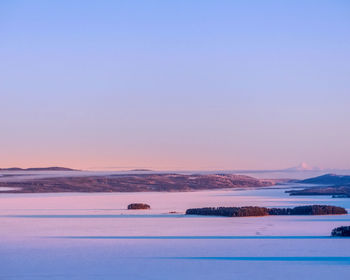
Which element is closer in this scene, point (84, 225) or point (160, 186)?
point (84, 225)

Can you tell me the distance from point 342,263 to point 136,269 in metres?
3.20

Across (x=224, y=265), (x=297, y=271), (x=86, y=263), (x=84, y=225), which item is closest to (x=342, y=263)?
(x=297, y=271)

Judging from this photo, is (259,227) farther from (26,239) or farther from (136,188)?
(136,188)

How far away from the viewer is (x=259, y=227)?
16.6 metres

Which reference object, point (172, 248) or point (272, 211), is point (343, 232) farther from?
point (272, 211)

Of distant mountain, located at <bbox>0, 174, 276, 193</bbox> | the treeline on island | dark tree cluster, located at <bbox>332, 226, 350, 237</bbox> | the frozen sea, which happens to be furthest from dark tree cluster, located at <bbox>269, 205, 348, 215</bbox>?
distant mountain, located at <bbox>0, 174, 276, 193</bbox>

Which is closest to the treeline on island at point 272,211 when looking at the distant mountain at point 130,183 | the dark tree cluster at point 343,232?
the dark tree cluster at point 343,232

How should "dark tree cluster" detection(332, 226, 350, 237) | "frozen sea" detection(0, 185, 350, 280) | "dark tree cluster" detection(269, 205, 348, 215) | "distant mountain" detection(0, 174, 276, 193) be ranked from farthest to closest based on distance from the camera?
"distant mountain" detection(0, 174, 276, 193)
"dark tree cluster" detection(269, 205, 348, 215)
"dark tree cluster" detection(332, 226, 350, 237)
"frozen sea" detection(0, 185, 350, 280)

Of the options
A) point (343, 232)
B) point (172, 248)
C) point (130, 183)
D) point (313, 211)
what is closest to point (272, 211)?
point (313, 211)

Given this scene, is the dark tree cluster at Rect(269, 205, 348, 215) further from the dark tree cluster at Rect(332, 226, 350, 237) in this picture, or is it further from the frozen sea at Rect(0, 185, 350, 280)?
the dark tree cluster at Rect(332, 226, 350, 237)

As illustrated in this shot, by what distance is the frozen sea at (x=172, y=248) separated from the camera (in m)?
9.90

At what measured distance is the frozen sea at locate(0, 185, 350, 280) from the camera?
9.90 meters

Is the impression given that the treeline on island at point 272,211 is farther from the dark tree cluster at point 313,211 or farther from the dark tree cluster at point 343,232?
the dark tree cluster at point 343,232

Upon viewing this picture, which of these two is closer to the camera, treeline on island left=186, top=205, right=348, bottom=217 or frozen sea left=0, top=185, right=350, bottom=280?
frozen sea left=0, top=185, right=350, bottom=280
